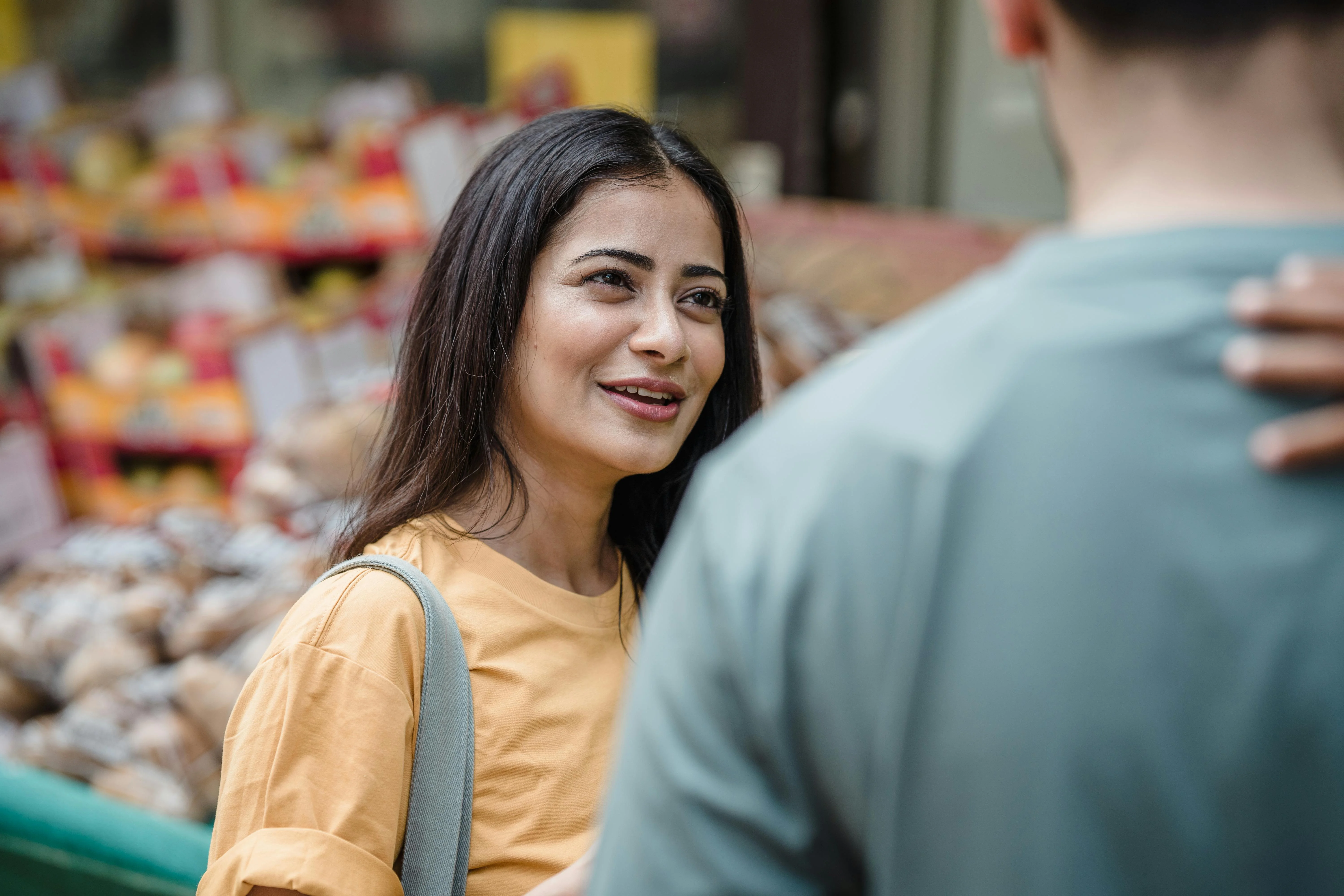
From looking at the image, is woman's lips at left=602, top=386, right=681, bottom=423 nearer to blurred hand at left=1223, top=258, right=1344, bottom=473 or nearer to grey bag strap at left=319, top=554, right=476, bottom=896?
grey bag strap at left=319, top=554, right=476, bottom=896

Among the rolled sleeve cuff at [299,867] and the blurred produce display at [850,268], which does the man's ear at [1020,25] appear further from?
the blurred produce display at [850,268]

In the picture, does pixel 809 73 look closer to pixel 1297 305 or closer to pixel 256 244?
pixel 256 244

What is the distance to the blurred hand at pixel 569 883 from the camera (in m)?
1.01

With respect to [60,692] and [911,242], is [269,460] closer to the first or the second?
[60,692]

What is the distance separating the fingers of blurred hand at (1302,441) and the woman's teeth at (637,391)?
0.77 m

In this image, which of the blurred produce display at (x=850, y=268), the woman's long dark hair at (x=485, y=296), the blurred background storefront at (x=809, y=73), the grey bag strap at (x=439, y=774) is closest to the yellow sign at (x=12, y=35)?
the blurred background storefront at (x=809, y=73)

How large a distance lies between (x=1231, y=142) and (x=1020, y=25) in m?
0.13

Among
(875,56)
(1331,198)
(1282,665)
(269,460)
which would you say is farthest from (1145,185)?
(875,56)

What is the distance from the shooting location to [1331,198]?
603 mm

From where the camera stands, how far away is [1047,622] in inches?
22.3

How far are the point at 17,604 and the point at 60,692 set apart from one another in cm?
37

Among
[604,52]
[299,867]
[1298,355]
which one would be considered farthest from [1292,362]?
[604,52]

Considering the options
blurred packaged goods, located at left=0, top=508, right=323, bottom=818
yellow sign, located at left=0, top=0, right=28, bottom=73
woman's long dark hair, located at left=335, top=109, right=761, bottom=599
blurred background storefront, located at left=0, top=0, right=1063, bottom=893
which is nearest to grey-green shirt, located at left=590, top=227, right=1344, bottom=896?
woman's long dark hair, located at left=335, top=109, right=761, bottom=599

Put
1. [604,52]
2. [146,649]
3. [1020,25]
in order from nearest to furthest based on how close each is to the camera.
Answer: [1020,25]
[146,649]
[604,52]
